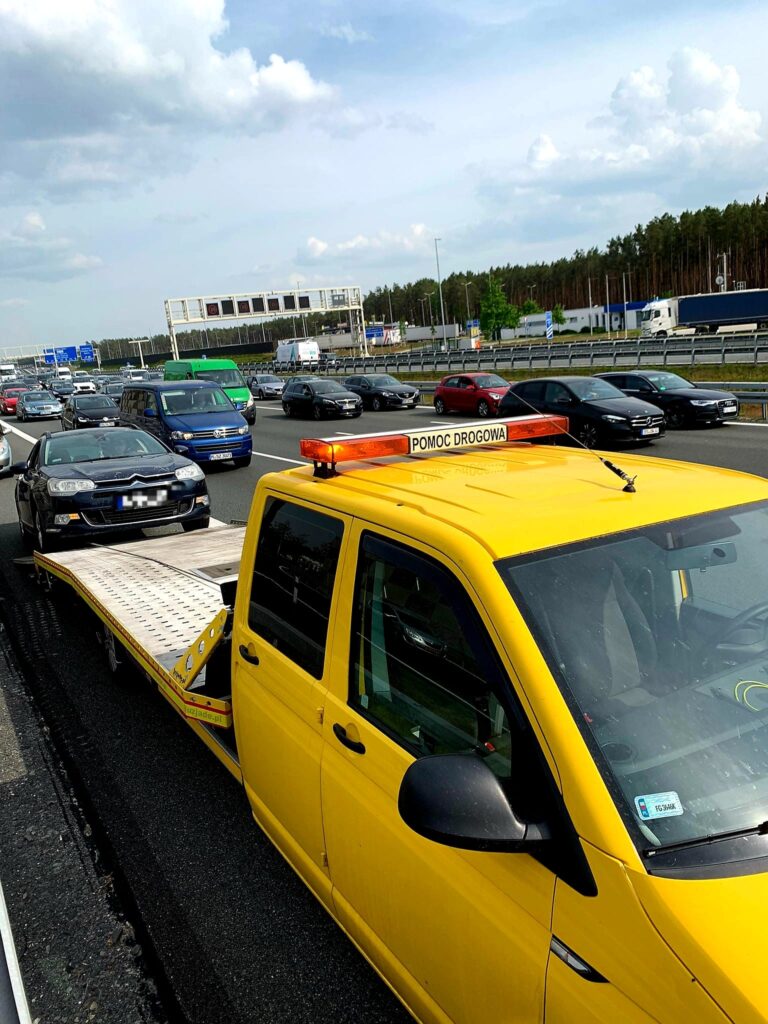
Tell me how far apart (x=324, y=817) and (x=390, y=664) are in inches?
23.5

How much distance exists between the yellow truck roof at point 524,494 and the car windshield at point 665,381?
58.0 ft

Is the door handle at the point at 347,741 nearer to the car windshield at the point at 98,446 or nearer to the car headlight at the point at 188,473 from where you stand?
the car headlight at the point at 188,473

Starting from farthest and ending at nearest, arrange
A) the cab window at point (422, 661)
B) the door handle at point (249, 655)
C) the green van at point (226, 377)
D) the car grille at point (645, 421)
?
the green van at point (226, 377), the car grille at point (645, 421), the door handle at point (249, 655), the cab window at point (422, 661)

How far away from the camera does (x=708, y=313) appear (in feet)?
195

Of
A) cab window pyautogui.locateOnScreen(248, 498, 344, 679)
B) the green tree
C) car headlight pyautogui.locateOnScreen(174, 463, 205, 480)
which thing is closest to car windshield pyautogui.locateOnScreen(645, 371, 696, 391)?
car headlight pyautogui.locateOnScreen(174, 463, 205, 480)

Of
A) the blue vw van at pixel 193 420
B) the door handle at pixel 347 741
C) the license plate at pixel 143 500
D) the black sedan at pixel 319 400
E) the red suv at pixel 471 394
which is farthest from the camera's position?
the black sedan at pixel 319 400

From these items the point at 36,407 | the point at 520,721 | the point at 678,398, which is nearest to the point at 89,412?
the point at 36,407

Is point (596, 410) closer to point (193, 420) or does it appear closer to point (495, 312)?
point (193, 420)

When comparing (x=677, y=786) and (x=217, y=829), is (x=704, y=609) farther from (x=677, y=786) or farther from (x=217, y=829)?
(x=217, y=829)

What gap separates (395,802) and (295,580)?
956 mm

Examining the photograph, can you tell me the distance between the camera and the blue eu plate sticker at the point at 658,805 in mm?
1660

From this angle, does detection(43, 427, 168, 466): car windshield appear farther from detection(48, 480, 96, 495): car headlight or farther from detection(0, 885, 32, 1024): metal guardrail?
detection(0, 885, 32, 1024): metal guardrail

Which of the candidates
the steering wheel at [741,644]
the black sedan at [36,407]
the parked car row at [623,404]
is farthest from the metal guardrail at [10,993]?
the black sedan at [36,407]

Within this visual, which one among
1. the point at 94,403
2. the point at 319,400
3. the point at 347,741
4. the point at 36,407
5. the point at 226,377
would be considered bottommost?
the point at 319,400
